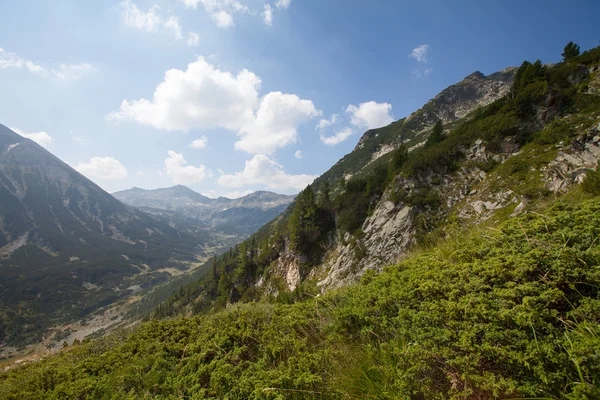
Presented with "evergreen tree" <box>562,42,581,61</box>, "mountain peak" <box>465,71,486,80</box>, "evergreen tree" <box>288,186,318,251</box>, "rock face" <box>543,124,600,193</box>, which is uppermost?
"mountain peak" <box>465,71,486,80</box>

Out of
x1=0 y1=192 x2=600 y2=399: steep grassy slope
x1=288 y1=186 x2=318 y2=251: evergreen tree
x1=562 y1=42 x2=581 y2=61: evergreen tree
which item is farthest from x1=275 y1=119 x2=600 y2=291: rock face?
x1=562 y1=42 x2=581 y2=61: evergreen tree

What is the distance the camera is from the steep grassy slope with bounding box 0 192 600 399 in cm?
224

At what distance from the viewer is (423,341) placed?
2.92m

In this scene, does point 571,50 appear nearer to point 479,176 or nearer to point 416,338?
point 479,176

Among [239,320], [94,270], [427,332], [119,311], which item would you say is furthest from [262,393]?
[94,270]

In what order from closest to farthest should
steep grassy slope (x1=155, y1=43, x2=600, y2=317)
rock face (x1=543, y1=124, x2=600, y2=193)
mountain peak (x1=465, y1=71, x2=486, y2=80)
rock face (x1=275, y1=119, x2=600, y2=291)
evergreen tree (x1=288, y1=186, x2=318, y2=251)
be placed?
1. rock face (x1=543, y1=124, x2=600, y2=193)
2. rock face (x1=275, y1=119, x2=600, y2=291)
3. steep grassy slope (x1=155, y1=43, x2=600, y2=317)
4. evergreen tree (x1=288, y1=186, x2=318, y2=251)
5. mountain peak (x1=465, y1=71, x2=486, y2=80)

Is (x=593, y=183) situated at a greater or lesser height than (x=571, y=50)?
lesser

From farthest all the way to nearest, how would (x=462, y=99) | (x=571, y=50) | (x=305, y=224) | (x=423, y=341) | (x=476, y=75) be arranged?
(x=476, y=75), (x=462, y=99), (x=305, y=224), (x=571, y=50), (x=423, y=341)

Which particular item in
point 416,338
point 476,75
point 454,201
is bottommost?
point 416,338

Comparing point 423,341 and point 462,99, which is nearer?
point 423,341

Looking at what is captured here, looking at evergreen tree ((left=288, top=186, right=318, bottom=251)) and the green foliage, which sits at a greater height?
the green foliage

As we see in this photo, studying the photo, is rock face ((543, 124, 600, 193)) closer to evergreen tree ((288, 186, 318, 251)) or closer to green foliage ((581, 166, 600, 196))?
green foliage ((581, 166, 600, 196))

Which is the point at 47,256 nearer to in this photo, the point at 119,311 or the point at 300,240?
the point at 119,311

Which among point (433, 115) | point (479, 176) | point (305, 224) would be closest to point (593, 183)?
point (479, 176)
